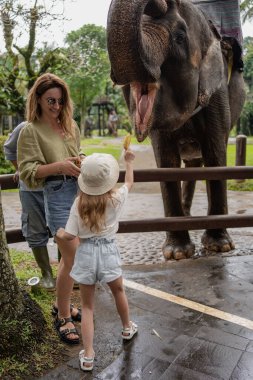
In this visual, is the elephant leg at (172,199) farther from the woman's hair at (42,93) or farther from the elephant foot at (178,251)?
the woman's hair at (42,93)

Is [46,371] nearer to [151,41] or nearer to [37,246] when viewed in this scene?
[37,246]

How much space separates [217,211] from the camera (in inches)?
203

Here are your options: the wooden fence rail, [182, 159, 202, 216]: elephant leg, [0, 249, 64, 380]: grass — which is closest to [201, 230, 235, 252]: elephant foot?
the wooden fence rail

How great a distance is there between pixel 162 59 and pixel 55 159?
1330 mm

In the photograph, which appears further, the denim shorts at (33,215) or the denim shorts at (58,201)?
the denim shorts at (33,215)

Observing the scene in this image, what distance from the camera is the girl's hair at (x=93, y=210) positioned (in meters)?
2.58

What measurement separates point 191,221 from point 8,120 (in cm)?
3672

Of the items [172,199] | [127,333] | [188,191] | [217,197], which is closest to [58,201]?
[127,333]

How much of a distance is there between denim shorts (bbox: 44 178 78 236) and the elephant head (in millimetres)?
906

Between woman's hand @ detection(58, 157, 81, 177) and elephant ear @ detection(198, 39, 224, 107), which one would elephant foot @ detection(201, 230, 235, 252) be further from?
woman's hand @ detection(58, 157, 81, 177)

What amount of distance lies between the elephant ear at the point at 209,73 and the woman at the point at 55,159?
1.57 m

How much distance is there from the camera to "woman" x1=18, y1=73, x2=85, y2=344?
296 centimetres

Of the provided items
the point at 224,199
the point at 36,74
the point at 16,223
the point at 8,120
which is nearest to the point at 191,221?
the point at 224,199

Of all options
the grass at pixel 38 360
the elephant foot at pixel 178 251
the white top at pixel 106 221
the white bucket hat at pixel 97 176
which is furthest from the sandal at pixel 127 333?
the elephant foot at pixel 178 251
